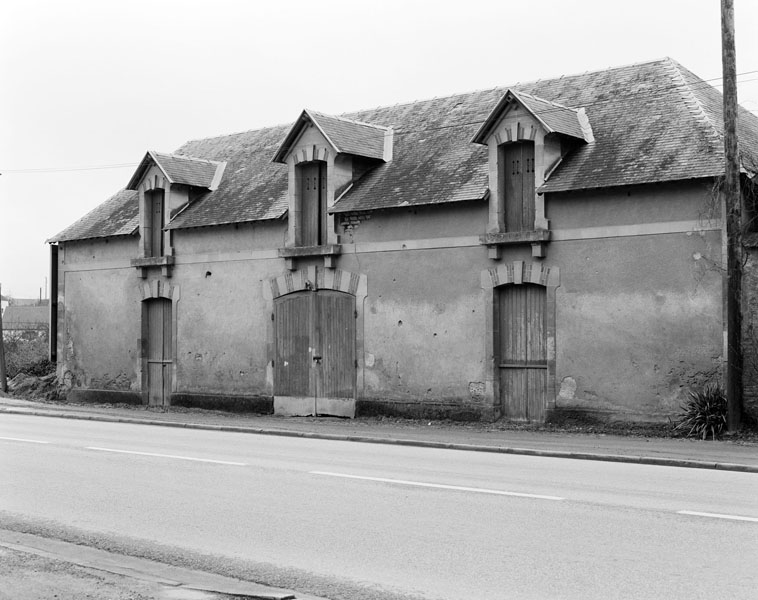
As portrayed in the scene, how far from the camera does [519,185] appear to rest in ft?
67.1

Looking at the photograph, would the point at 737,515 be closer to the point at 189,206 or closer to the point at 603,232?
the point at 603,232

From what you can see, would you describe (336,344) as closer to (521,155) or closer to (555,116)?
(521,155)

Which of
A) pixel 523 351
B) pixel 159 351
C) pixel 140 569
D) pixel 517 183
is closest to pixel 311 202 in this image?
pixel 517 183

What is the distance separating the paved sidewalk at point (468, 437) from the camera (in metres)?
14.6

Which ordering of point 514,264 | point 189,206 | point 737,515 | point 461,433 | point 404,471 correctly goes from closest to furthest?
point 737,515, point 404,471, point 461,433, point 514,264, point 189,206

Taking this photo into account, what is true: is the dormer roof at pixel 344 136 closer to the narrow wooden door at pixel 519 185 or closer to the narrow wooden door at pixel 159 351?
the narrow wooden door at pixel 519 185

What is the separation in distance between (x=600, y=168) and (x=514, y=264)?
2599mm

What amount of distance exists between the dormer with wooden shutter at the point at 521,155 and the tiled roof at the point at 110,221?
467 inches

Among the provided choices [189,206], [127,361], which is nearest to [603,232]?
[189,206]

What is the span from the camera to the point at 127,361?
27.9m

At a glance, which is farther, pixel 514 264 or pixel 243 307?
pixel 243 307

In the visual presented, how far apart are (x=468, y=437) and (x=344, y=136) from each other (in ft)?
30.1

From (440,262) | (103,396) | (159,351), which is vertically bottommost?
(103,396)

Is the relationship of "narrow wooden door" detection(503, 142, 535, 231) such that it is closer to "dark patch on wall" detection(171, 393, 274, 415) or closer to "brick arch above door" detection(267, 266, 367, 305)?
"brick arch above door" detection(267, 266, 367, 305)
